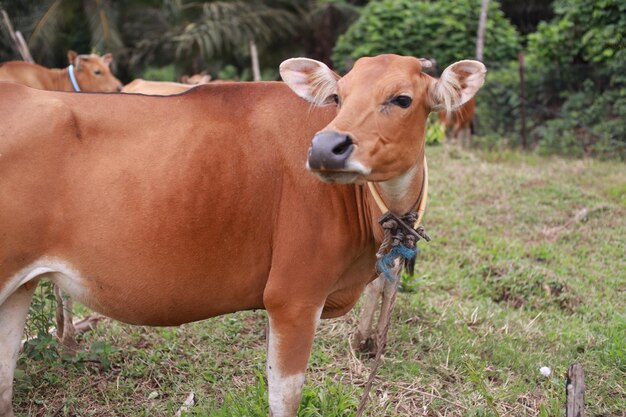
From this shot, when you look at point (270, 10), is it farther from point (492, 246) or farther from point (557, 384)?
point (557, 384)

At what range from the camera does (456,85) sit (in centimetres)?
293

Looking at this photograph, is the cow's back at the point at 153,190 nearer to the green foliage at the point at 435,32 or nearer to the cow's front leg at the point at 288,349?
the cow's front leg at the point at 288,349

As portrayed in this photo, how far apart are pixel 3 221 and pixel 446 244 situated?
479cm

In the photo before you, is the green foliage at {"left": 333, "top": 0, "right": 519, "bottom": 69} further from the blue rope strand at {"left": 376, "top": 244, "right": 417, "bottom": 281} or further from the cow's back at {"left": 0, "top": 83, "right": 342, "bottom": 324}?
the blue rope strand at {"left": 376, "top": 244, "right": 417, "bottom": 281}

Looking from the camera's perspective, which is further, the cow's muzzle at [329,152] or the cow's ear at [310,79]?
the cow's ear at [310,79]

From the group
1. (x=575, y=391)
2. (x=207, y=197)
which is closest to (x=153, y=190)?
(x=207, y=197)

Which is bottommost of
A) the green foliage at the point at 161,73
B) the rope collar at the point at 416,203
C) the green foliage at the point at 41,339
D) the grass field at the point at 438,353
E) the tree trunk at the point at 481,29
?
the green foliage at the point at 161,73

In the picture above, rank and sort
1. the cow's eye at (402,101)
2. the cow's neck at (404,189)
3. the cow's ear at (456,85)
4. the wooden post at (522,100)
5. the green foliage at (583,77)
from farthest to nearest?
the wooden post at (522,100)
the green foliage at (583,77)
the cow's neck at (404,189)
the cow's ear at (456,85)
the cow's eye at (402,101)

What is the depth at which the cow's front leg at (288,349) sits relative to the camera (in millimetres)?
3055

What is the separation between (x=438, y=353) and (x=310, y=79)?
2263 millimetres

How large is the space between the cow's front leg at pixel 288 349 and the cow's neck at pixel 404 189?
1.90 ft

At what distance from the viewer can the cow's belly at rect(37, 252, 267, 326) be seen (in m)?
2.99

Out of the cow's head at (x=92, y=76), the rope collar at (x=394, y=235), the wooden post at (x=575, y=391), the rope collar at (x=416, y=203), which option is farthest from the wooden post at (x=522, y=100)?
the wooden post at (x=575, y=391)

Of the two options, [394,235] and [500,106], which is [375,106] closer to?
[394,235]
